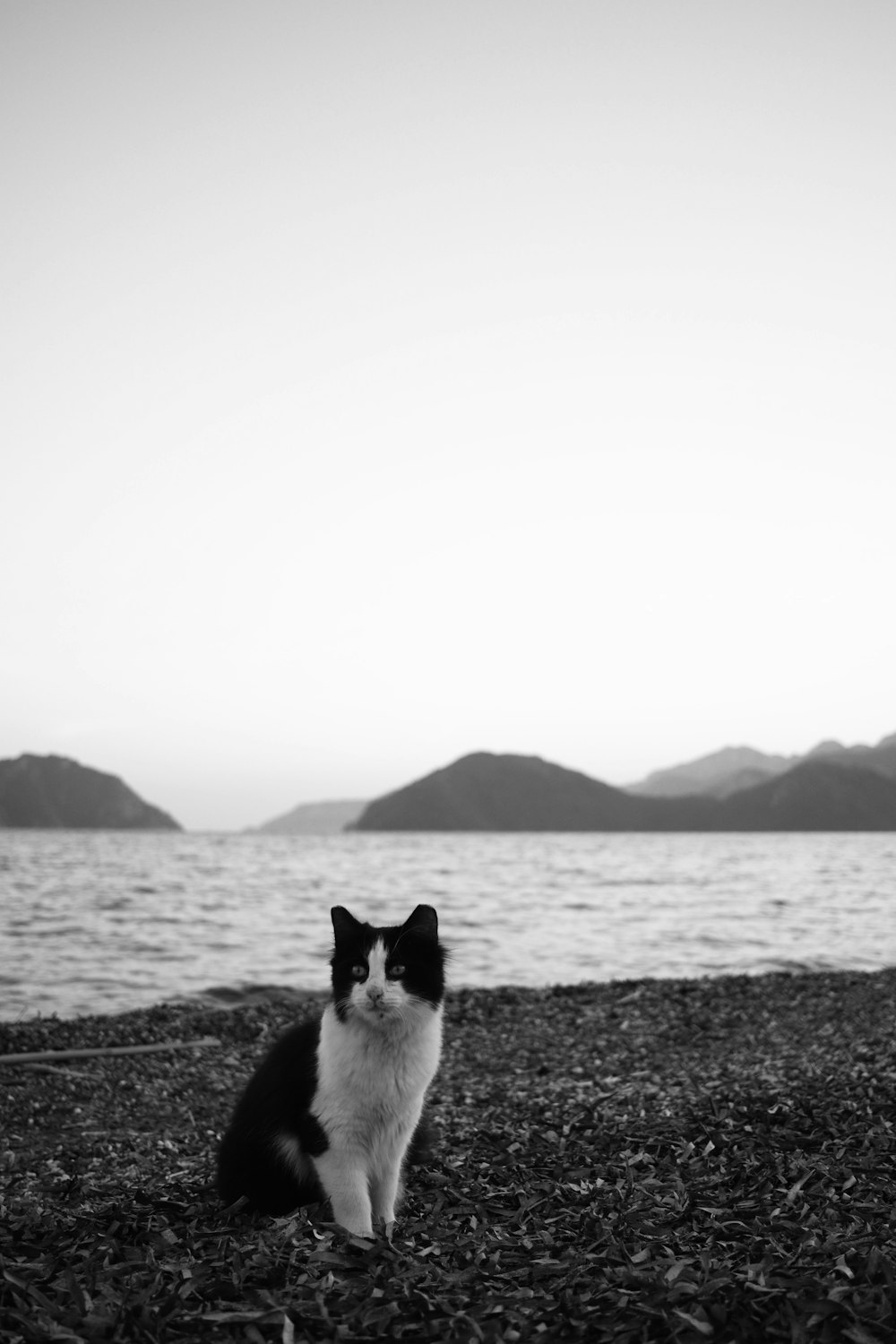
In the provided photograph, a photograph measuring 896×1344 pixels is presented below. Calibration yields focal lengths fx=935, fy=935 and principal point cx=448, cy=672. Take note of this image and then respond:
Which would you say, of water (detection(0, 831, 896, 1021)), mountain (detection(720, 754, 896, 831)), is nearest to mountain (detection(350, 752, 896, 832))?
mountain (detection(720, 754, 896, 831))

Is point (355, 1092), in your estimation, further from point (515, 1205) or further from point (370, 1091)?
point (515, 1205)

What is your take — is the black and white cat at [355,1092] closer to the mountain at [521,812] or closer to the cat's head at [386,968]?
the cat's head at [386,968]

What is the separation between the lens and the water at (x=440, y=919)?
652 inches

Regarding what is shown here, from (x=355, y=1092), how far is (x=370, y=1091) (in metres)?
0.08

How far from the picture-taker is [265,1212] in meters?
4.86

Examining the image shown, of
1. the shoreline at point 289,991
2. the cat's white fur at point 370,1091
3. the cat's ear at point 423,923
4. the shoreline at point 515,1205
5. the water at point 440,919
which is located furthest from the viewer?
the water at point 440,919

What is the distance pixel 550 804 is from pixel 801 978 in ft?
611

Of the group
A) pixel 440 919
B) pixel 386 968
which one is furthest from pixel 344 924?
pixel 440 919

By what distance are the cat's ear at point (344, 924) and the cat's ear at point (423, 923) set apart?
0.27 m

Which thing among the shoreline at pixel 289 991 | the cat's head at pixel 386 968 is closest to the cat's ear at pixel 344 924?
the cat's head at pixel 386 968

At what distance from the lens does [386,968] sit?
186 inches

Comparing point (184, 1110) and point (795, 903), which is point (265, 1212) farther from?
point (795, 903)

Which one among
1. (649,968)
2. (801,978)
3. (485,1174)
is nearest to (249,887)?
(649,968)

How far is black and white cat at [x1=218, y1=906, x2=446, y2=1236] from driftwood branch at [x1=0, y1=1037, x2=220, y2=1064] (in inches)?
227
